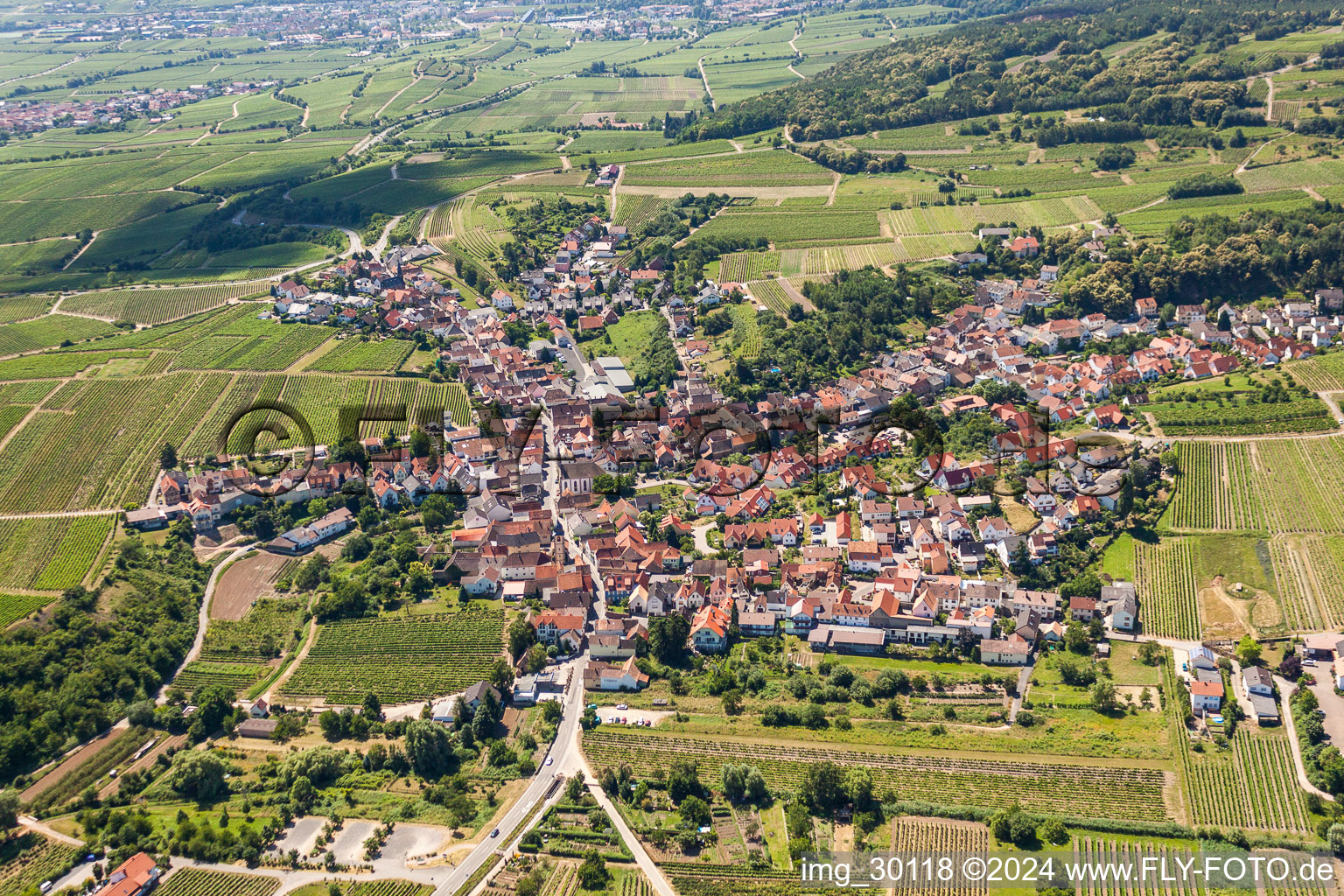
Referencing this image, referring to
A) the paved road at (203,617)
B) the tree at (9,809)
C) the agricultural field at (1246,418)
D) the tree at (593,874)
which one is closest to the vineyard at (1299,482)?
the agricultural field at (1246,418)

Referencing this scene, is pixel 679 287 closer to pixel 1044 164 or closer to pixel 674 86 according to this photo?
pixel 1044 164

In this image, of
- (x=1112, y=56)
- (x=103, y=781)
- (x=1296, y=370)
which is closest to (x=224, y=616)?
(x=103, y=781)

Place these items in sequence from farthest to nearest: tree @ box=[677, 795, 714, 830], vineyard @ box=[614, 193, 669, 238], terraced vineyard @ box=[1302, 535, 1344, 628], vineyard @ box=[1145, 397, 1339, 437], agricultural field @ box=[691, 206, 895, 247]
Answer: vineyard @ box=[614, 193, 669, 238] < agricultural field @ box=[691, 206, 895, 247] < vineyard @ box=[1145, 397, 1339, 437] < terraced vineyard @ box=[1302, 535, 1344, 628] < tree @ box=[677, 795, 714, 830]

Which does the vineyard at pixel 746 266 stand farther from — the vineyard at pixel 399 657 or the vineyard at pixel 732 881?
the vineyard at pixel 732 881

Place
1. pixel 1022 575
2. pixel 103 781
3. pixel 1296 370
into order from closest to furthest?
pixel 103 781 → pixel 1022 575 → pixel 1296 370

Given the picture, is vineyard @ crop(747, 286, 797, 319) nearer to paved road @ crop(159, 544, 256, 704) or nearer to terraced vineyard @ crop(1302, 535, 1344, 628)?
terraced vineyard @ crop(1302, 535, 1344, 628)

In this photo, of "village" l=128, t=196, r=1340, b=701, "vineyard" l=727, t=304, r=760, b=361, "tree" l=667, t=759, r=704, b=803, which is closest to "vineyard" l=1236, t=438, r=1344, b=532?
"village" l=128, t=196, r=1340, b=701

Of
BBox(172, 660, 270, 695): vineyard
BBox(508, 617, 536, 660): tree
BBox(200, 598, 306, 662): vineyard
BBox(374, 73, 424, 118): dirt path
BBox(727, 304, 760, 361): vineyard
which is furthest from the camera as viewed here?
BBox(374, 73, 424, 118): dirt path
